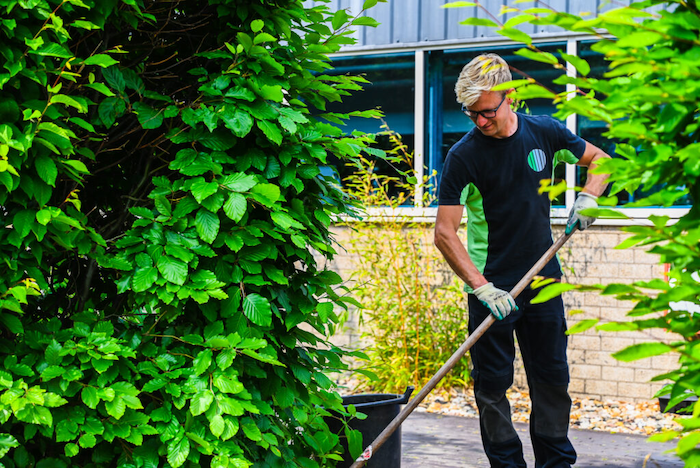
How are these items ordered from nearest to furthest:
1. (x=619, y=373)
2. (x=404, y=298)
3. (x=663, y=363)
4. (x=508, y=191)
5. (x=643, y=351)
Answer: (x=643, y=351), (x=508, y=191), (x=663, y=363), (x=619, y=373), (x=404, y=298)

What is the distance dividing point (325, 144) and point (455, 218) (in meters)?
1.43

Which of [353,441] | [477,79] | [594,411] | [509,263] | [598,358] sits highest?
[477,79]

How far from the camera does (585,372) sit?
20.5 ft

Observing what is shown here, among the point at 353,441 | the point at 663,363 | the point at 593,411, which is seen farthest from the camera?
the point at 663,363

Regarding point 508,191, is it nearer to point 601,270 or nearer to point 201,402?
point 201,402

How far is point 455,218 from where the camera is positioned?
3.94 m

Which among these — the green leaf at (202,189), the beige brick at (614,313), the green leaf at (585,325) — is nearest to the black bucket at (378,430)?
the green leaf at (202,189)

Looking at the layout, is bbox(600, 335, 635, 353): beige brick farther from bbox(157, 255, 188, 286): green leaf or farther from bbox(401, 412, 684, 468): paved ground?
bbox(157, 255, 188, 286): green leaf

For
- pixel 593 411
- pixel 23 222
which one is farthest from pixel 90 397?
pixel 593 411

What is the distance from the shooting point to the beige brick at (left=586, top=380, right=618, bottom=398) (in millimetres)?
6164

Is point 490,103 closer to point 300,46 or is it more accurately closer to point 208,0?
point 300,46

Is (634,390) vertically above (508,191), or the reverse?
(508,191)

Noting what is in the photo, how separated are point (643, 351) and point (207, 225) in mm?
1576

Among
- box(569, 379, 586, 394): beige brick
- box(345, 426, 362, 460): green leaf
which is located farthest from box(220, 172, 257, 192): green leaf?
box(569, 379, 586, 394): beige brick
